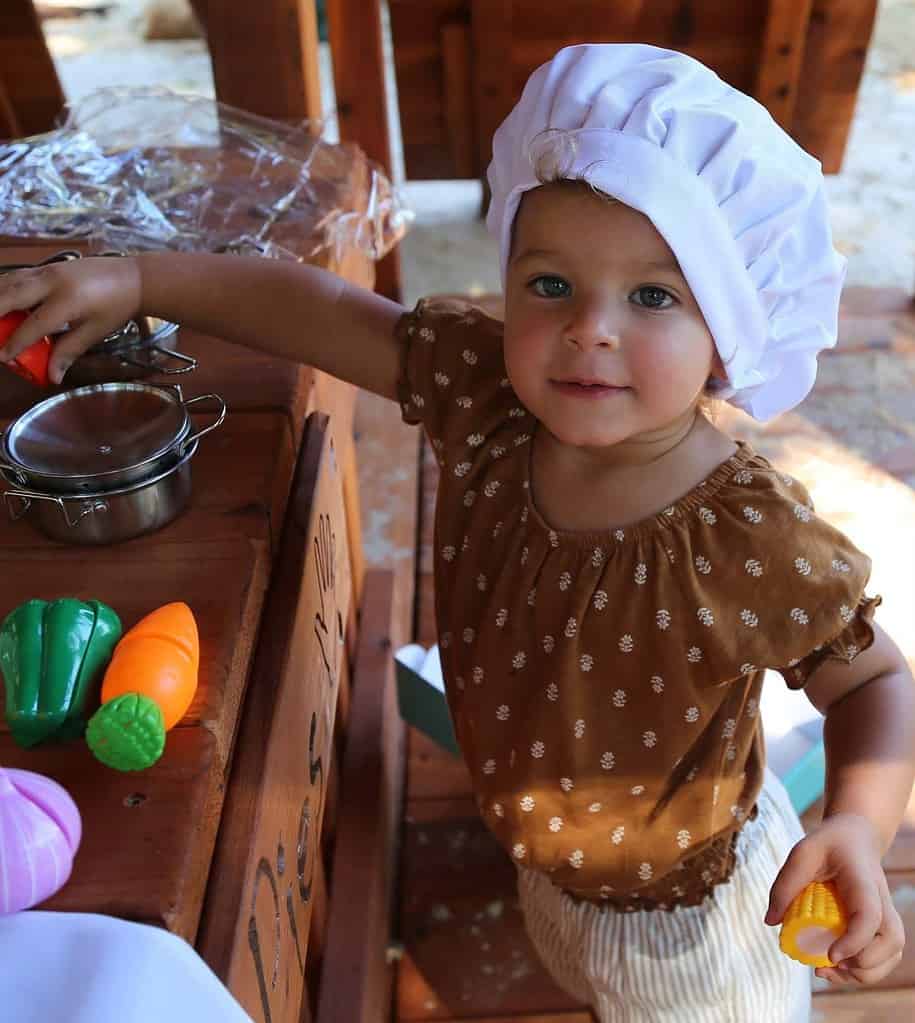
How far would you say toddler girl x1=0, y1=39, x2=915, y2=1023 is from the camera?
71cm

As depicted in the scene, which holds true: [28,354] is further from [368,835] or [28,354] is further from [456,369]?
[368,835]

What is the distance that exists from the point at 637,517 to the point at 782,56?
2.14 m

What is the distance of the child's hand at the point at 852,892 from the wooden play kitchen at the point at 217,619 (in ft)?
1.14

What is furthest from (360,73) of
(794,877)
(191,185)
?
(794,877)

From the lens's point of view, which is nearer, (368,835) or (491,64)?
(368,835)

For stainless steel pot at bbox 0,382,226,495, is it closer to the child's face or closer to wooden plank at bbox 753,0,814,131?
the child's face

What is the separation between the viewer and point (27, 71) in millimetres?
2227

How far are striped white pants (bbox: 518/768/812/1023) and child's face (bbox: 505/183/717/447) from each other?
483 mm

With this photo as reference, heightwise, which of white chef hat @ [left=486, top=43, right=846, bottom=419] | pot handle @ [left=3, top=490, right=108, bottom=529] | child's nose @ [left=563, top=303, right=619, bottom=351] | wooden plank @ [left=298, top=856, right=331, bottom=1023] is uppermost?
white chef hat @ [left=486, top=43, right=846, bottom=419]

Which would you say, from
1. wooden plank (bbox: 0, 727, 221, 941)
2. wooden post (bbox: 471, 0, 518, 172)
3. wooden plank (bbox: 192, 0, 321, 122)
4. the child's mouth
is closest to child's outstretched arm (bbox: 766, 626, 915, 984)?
the child's mouth

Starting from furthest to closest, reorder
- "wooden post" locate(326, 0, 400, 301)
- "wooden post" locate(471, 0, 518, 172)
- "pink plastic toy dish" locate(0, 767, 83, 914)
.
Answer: "wooden post" locate(471, 0, 518, 172) → "wooden post" locate(326, 0, 400, 301) → "pink plastic toy dish" locate(0, 767, 83, 914)

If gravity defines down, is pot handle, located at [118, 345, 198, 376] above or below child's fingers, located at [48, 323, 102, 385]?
below

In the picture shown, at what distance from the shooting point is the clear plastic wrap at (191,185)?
1.13 metres

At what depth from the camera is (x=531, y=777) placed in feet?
3.00
